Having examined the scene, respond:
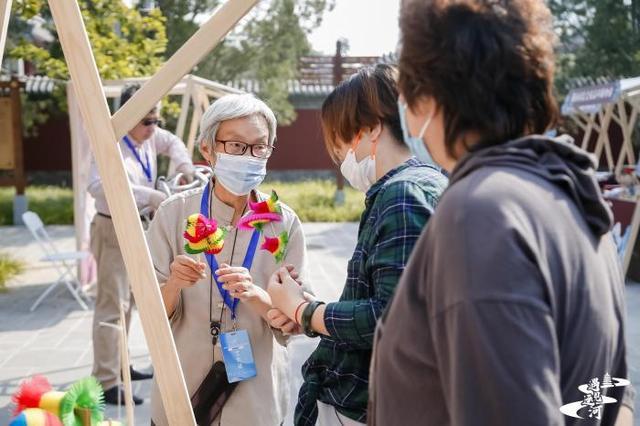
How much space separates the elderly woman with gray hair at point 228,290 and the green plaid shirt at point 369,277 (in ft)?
1.14

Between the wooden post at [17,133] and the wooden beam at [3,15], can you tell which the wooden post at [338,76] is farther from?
the wooden beam at [3,15]

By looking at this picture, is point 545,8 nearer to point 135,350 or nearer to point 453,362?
point 453,362

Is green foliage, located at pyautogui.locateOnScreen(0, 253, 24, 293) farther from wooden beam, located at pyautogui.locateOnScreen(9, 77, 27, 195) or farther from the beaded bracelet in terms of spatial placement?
the beaded bracelet

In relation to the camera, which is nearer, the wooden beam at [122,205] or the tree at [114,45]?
the wooden beam at [122,205]

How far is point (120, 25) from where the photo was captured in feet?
32.4

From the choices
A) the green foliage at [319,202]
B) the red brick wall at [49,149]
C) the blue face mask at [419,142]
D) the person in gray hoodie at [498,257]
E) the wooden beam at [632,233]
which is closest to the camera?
the person in gray hoodie at [498,257]

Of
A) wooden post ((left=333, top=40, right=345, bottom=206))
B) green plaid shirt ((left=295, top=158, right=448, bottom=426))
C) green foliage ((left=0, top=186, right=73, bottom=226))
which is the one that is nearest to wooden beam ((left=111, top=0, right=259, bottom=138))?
green plaid shirt ((left=295, top=158, right=448, bottom=426))

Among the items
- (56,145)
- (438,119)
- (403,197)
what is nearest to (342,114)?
(403,197)

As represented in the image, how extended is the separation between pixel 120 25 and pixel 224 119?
7907 mm

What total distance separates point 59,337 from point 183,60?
5161mm

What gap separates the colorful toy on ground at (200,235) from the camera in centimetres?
232

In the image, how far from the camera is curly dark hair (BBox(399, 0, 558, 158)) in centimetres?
120

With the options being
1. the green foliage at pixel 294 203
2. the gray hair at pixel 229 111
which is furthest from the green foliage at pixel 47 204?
the gray hair at pixel 229 111

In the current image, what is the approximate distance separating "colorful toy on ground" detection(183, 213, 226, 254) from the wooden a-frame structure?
372mm
